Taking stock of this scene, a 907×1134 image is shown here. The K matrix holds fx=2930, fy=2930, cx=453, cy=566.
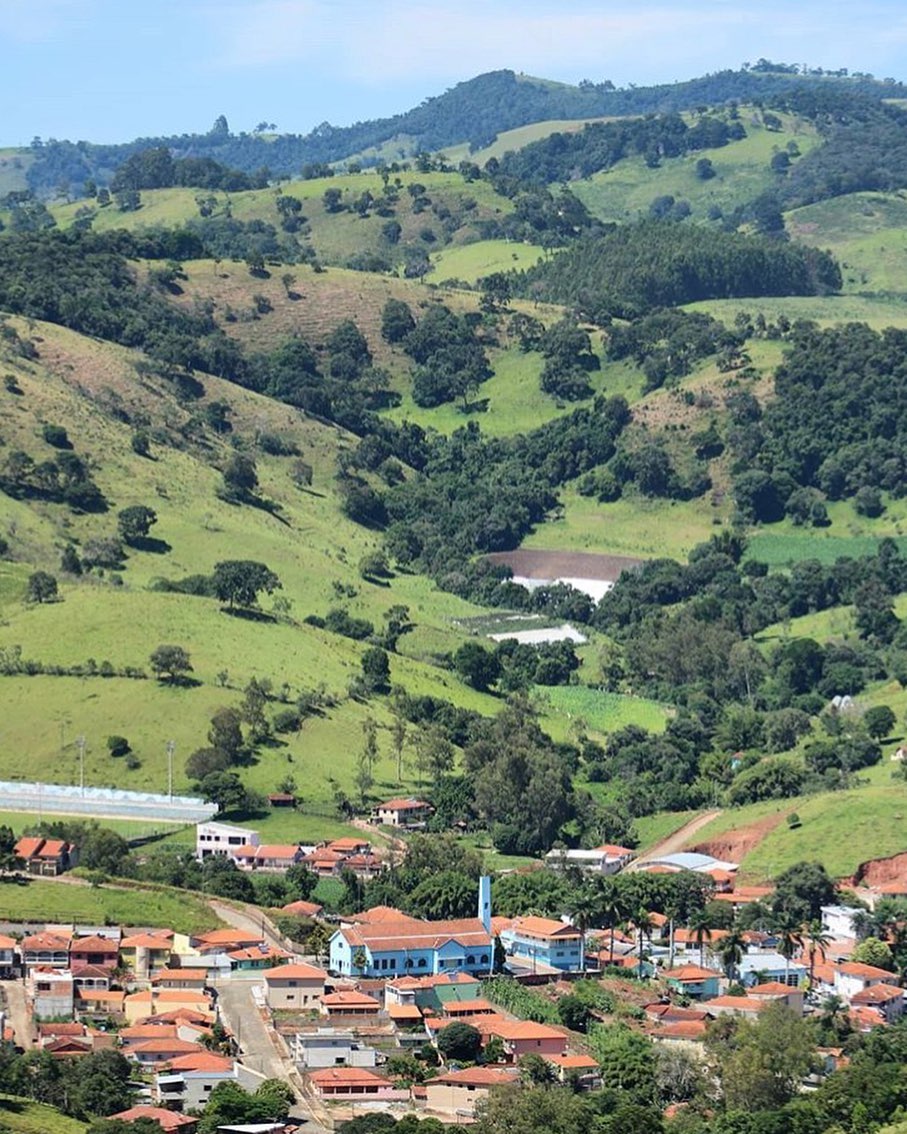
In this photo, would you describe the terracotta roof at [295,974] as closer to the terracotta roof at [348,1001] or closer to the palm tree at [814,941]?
the terracotta roof at [348,1001]

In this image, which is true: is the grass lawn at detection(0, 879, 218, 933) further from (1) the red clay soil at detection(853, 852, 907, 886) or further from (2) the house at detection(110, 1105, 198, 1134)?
(1) the red clay soil at detection(853, 852, 907, 886)

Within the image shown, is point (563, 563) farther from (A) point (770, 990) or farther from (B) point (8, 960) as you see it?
(B) point (8, 960)

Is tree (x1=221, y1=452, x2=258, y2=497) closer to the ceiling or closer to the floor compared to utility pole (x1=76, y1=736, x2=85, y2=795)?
closer to the ceiling

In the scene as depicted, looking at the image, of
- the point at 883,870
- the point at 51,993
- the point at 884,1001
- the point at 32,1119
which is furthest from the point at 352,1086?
the point at 883,870

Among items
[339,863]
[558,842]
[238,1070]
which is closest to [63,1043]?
[238,1070]

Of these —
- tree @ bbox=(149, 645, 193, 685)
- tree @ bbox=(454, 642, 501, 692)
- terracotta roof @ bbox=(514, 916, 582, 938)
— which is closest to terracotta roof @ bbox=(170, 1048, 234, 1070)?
terracotta roof @ bbox=(514, 916, 582, 938)

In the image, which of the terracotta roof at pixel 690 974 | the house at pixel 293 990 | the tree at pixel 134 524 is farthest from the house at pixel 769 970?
the tree at pixel 134 524

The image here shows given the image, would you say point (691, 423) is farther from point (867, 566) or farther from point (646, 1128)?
point (646, 1128)
